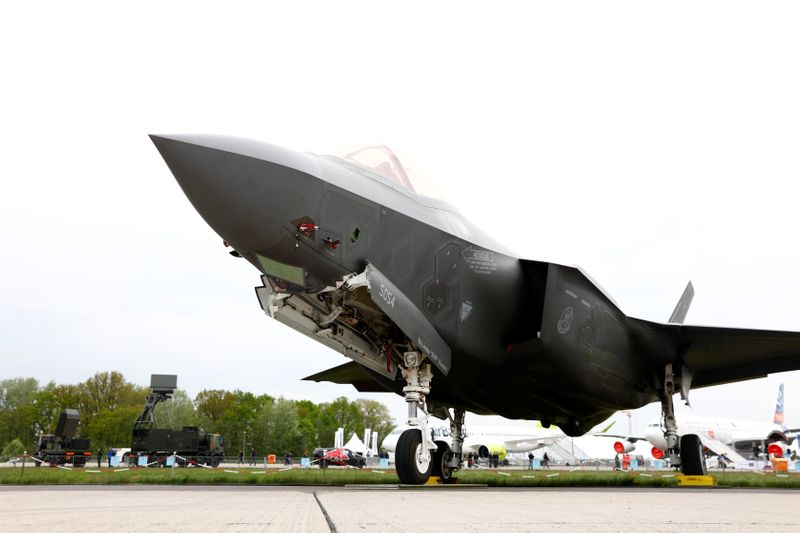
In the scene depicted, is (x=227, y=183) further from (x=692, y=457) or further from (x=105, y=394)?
(x=105, y=394)

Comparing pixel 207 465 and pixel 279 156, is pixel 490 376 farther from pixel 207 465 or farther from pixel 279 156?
pixel 207 465

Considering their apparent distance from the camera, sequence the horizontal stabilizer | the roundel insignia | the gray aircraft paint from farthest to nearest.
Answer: the horizontal stabilizer
the roundel insignia
the gray aircraft paint

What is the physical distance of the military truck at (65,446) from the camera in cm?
2586

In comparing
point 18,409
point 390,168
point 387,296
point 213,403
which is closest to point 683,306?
point 390,168

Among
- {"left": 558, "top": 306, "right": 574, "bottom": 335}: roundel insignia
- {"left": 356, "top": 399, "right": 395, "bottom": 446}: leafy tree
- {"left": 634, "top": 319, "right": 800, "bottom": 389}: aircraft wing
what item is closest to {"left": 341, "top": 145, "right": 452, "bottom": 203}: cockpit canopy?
{"left": 558, "top": 306, "right": 574, "bottom": 335}: roundel insignia

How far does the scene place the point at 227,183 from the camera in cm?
619

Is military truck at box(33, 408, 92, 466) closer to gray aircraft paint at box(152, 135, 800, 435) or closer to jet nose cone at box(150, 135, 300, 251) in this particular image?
gray aircraft paint at box(152, 135, 800, 435)

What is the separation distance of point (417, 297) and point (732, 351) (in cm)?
736

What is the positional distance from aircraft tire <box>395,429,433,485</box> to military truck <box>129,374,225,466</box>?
814 inches

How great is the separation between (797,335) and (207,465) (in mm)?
22949

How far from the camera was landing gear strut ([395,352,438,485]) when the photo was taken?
727 cm

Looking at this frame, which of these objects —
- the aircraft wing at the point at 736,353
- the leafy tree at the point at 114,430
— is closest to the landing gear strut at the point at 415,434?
the aircraft wing at the point at 736,353

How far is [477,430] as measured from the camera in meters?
52.0

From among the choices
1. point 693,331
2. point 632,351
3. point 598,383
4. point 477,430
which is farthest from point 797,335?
point 477,430
